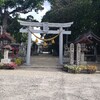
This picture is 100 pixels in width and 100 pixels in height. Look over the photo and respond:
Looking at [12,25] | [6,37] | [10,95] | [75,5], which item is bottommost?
[10,95]

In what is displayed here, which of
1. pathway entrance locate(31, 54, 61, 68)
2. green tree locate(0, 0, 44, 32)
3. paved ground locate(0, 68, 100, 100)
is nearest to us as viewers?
paved ground locate(0, 68, 100, 100)

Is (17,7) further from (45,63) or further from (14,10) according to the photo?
(45,63)

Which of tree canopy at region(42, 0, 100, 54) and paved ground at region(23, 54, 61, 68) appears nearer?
paved ground at region(23, 54, 61, 68)

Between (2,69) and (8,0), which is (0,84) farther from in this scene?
(8,0)

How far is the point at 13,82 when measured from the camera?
49.9ft

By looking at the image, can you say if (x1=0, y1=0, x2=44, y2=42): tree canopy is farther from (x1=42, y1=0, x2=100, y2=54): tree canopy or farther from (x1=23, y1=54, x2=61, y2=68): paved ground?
(x1=23, y1=54, x2=61, y2=68): paved ground

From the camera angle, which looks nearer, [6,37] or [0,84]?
[0,84]

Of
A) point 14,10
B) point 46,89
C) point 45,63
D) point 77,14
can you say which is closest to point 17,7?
point 14,10

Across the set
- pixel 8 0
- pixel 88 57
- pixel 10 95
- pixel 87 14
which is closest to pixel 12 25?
pixel 8 0

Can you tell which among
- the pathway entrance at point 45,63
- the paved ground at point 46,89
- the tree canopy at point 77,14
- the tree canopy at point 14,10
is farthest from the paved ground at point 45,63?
the tree canopy at point 14,10

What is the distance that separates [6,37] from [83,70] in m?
8.60

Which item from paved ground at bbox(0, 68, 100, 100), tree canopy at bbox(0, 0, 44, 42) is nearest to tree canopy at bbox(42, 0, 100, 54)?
tree canopy at bbox(0, 0, 44, 42)

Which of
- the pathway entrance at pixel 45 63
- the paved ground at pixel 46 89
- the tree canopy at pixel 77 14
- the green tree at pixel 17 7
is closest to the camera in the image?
the paved ground at pixel 46 89

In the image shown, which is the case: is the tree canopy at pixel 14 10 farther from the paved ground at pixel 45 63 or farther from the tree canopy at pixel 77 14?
the paved ground at pixel 45 63
